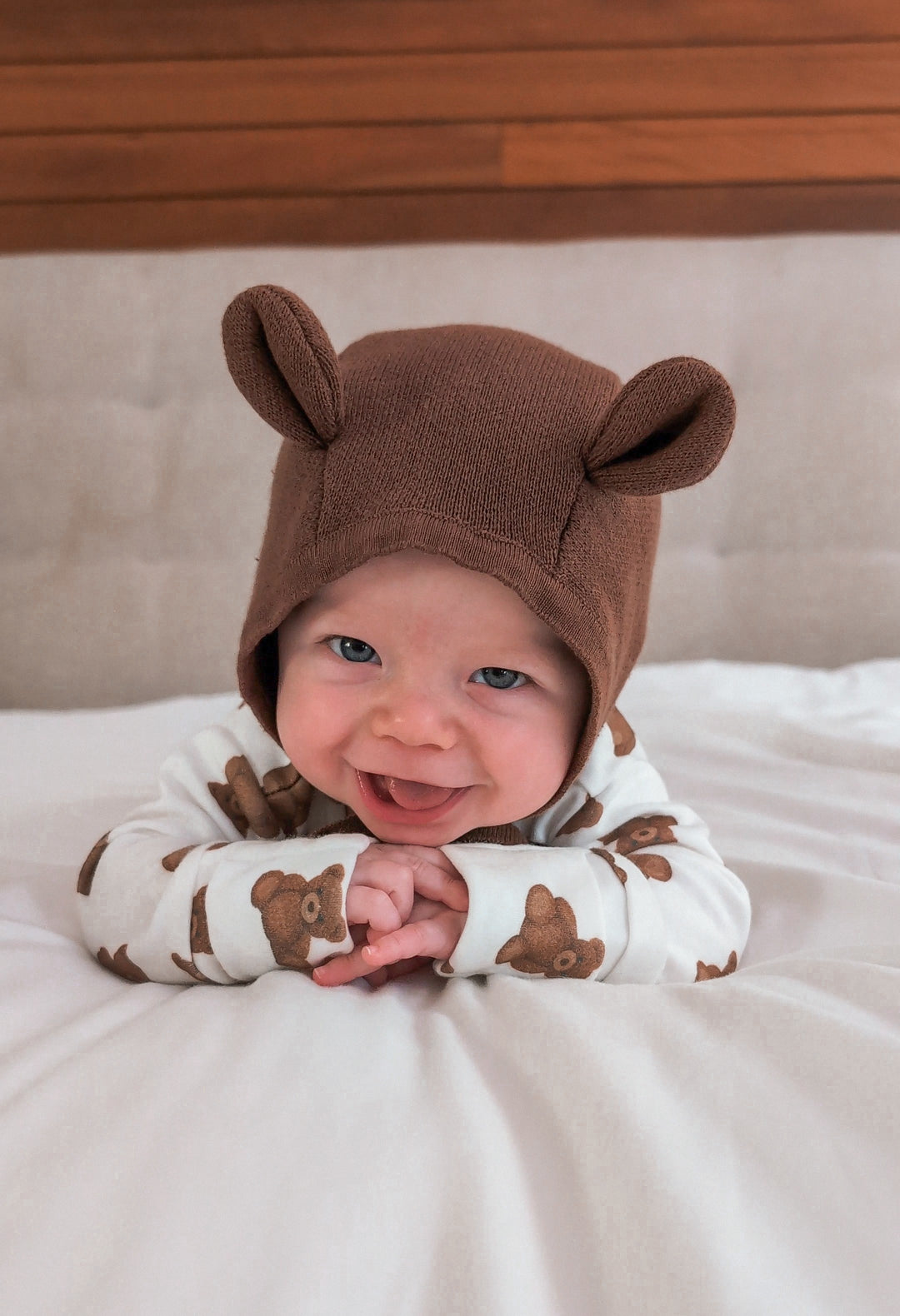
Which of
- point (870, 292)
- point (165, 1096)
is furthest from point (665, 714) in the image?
point (165, 1096)

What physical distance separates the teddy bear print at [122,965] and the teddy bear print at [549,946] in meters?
0.27

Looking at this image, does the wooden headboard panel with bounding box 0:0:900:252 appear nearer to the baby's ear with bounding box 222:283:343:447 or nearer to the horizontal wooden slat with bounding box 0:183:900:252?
the horizontal wooden slat with bounding box 0:183:900:252

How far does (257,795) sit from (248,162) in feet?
4.07

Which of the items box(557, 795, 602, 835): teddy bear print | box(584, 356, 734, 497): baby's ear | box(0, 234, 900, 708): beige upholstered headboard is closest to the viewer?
box(584, 356, 734, 497): baby's ear

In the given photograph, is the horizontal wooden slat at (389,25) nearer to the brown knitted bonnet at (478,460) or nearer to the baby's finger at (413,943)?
the brown knitted bonnet at (478,460)

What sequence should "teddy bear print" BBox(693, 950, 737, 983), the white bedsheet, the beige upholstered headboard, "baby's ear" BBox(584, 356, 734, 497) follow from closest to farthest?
the white bedsheet → "baby's ear" BBox(584, 356, 734, 497) → "teddy bear print" BBox(693, 950, 737, 983) → the beige upholstered headboard

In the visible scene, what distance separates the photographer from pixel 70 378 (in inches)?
67.2

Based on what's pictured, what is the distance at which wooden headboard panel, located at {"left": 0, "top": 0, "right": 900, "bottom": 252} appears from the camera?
1729mm

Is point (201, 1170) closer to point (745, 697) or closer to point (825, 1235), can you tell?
point (825, 1235)

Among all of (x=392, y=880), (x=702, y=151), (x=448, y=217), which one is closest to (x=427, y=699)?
(x=392, y=880)

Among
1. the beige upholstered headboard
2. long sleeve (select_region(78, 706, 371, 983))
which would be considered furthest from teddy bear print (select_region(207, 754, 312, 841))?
the beige upholstered headboard

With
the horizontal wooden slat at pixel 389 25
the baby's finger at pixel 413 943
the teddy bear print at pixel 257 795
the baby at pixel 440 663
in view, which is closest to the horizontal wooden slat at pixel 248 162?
the horizontal wooden slat at pixel 389 25

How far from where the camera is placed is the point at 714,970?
2.68ft

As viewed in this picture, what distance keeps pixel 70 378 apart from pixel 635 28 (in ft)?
3.50
